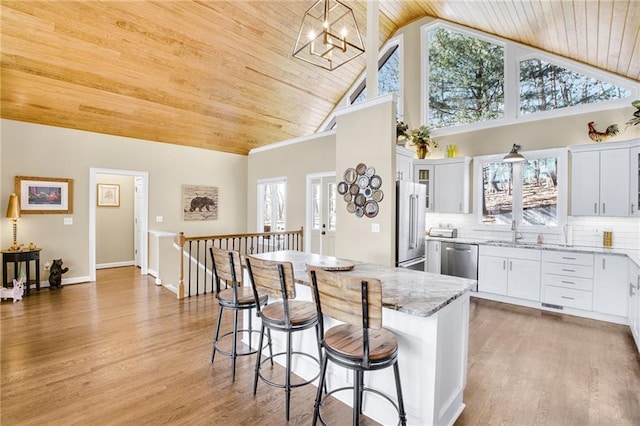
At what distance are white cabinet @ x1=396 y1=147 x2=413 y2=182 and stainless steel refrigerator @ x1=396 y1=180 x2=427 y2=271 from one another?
0.55ft

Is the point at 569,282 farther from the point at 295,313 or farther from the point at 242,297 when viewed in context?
the point at 242,297

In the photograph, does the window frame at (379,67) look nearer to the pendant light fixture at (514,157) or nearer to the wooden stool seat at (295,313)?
the pendant light fixture at (514,157)

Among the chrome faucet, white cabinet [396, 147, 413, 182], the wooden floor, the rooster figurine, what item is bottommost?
the wooden floor

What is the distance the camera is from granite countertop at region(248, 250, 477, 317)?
175cm

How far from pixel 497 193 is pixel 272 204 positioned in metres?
4.82

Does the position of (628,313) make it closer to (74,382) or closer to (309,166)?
(309,166)

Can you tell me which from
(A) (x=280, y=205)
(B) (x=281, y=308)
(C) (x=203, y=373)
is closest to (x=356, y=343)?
(B) (x=281, y=308)

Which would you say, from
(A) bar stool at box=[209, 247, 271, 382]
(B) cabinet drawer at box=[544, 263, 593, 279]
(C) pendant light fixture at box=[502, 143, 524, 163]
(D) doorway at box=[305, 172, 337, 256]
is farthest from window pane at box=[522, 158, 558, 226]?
(A) bar stool at box=[209, 247, 271, 382]

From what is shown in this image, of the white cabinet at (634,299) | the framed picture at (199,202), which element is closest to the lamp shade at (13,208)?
the framed picture at (199,202)

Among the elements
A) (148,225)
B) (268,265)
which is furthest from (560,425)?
(148,225)

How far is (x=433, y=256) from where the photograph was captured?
216 inches

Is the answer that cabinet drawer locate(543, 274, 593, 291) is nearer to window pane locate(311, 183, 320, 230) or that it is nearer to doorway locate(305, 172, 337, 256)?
doorway locate(305, 172, 337, 256)

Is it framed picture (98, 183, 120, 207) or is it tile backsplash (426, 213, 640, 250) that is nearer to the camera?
tile backsplash (426, 213, 640, 250)

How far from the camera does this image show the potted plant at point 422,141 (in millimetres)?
5930
